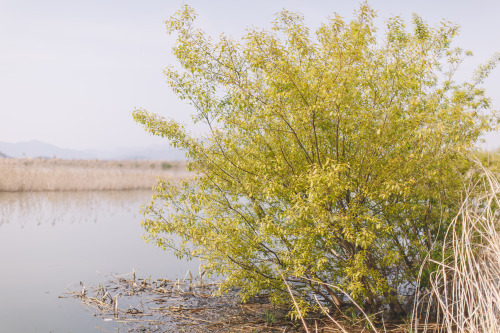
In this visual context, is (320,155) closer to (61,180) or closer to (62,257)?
(62,257)

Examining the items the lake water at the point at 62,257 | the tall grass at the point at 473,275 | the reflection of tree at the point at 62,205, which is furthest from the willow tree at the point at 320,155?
the reflection of tree at the point at 62,205

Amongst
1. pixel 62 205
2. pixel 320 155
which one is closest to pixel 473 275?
pixel 320 155

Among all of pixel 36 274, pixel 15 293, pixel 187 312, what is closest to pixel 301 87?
pixel 187 312

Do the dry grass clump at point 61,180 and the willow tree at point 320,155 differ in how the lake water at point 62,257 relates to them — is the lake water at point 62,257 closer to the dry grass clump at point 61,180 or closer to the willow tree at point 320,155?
the dry grass clump at point 61,180

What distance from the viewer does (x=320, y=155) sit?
5.65 meters

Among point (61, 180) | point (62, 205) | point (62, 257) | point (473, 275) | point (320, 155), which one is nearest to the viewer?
point (473, 275)

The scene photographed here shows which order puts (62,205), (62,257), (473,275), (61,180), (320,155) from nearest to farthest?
(473,275) < (320,155) < (62,257) < (62,205) < (61,180)

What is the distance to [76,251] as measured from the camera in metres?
11.2

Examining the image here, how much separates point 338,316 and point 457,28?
4281 mm

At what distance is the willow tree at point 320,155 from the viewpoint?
5.09 m

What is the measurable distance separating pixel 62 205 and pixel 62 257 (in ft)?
25.2

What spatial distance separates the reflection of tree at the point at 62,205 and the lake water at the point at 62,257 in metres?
0.03

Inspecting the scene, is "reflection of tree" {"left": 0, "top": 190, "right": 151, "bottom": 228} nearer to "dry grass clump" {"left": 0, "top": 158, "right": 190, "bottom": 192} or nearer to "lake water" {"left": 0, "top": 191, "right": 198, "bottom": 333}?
"lake water" {"left": 0, "top": 191, "right": 198, "bottom": 333}

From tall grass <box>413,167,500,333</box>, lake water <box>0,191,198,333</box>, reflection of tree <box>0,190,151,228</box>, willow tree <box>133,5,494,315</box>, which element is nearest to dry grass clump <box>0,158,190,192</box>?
reflection of tree <box>0,190,151,228</box>
